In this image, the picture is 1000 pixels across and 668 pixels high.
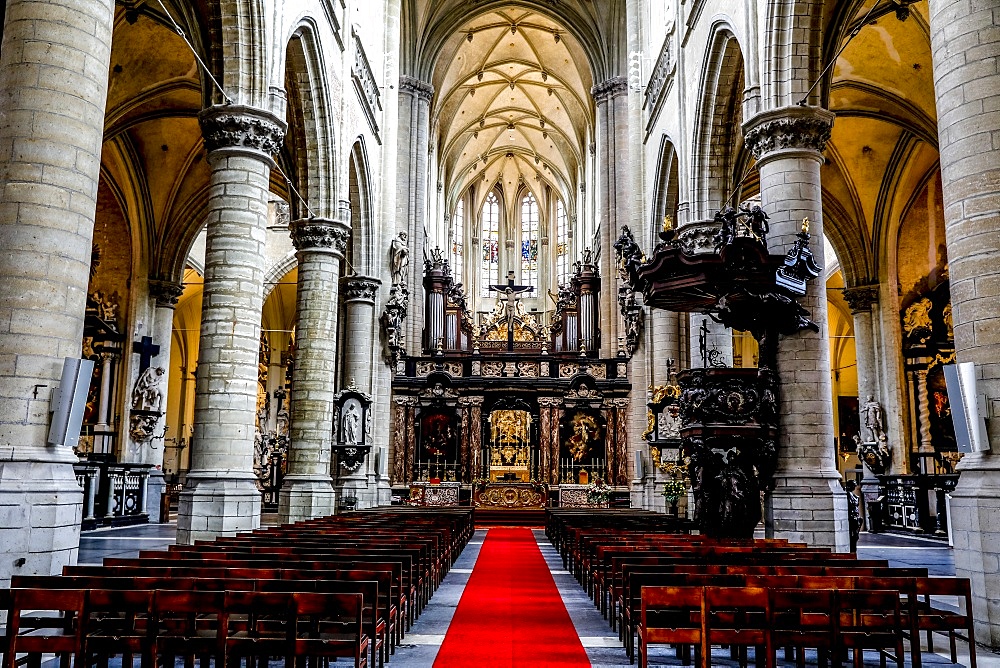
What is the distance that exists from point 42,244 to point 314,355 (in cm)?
975

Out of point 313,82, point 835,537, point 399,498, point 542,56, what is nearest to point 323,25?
point 313,82

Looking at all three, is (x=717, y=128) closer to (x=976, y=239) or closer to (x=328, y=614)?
(x=976, y=239)

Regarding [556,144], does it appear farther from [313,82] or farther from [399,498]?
[313,82]

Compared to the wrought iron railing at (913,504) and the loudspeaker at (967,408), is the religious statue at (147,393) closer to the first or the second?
the wrought iron railing at (913,504)

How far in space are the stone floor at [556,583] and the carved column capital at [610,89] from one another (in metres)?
16.0

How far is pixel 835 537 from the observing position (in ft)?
34.6

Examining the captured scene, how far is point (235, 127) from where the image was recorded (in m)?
11.5

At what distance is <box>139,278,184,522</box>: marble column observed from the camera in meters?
21.6

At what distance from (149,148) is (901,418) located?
70.2ft

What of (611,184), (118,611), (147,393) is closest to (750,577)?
(118,611)

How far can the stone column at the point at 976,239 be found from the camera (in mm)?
6359

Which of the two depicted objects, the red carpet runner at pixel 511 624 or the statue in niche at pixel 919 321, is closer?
the red carpet runner at pixel 511 624

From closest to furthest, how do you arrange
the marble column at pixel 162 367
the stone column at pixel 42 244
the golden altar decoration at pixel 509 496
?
the stone column at pixel 42 244, the marble column at pixel 162 367, the golden altar decoration at pixel 509 496

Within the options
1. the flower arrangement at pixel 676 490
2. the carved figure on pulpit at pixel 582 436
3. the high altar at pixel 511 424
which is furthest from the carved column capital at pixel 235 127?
the carved figure on pulpit at pixel 582 436
